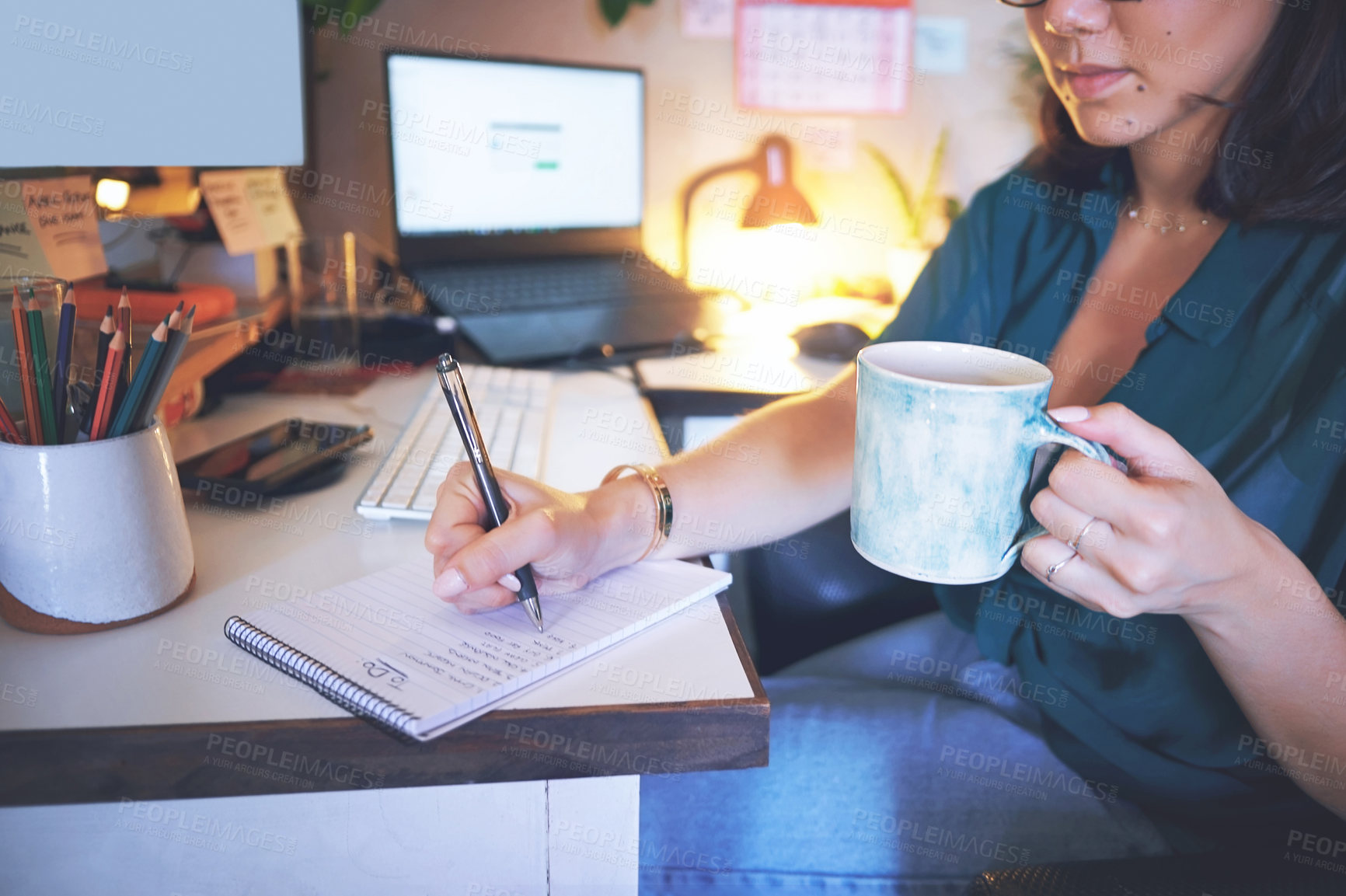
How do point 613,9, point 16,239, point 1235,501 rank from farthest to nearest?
point 613,9
point 16,239
point 1235,501

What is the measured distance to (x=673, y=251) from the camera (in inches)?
65.2

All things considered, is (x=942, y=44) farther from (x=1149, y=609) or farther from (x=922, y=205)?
(x=1149, y=609)

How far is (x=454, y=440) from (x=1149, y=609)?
1.96 ft

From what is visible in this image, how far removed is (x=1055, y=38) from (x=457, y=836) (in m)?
0.72

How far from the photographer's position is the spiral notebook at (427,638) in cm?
44

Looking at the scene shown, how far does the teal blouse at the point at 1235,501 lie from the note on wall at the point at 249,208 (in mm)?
957

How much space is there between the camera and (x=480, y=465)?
22.4 inches

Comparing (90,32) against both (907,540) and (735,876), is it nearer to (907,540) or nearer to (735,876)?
(907,540)

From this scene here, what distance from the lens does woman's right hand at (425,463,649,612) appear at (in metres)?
0.52

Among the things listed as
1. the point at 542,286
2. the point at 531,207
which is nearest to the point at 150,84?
the point at 542,286

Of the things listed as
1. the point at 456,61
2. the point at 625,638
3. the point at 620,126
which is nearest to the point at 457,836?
the point at 625,638

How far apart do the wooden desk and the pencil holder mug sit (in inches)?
0.7

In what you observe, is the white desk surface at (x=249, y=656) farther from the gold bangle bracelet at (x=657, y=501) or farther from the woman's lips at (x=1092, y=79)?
the woman's lips at (x=1092, y=79)

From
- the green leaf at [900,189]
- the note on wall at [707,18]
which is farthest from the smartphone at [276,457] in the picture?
the green leaf at [900,189]
